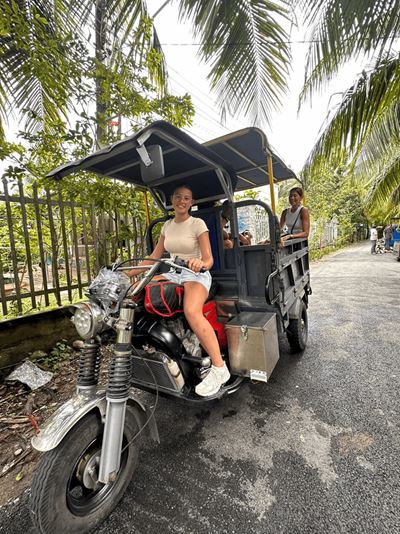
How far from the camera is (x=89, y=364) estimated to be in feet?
5.26

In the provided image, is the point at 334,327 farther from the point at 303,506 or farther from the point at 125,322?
the point at 125,322

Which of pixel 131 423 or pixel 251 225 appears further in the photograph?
pixel 251 225

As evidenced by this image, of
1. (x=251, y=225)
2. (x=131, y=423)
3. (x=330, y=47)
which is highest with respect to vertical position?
(x=330, y=47)

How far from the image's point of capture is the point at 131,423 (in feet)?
5.29

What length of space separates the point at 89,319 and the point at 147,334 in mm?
494

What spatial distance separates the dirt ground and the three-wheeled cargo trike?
580 millimetres

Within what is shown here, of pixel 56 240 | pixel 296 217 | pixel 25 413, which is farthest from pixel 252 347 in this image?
pixel 56 240

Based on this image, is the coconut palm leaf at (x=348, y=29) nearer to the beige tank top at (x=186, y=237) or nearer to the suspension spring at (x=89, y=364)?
the beige tank top at (x=186, y=237)

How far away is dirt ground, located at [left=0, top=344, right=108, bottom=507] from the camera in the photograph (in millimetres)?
1835

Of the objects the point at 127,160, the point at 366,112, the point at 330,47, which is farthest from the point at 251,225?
the point at 127,160

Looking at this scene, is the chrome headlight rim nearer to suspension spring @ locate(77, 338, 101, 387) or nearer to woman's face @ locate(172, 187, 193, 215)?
suspension spring @ locate(77, 338, 101, 387)

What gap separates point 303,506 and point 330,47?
4651mm

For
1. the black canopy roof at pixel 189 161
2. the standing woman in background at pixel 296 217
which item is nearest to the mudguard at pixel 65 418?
the black canopy roof at pixel 189 161

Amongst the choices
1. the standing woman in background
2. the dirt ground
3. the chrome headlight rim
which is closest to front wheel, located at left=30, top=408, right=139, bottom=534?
the chrome headlight rim
